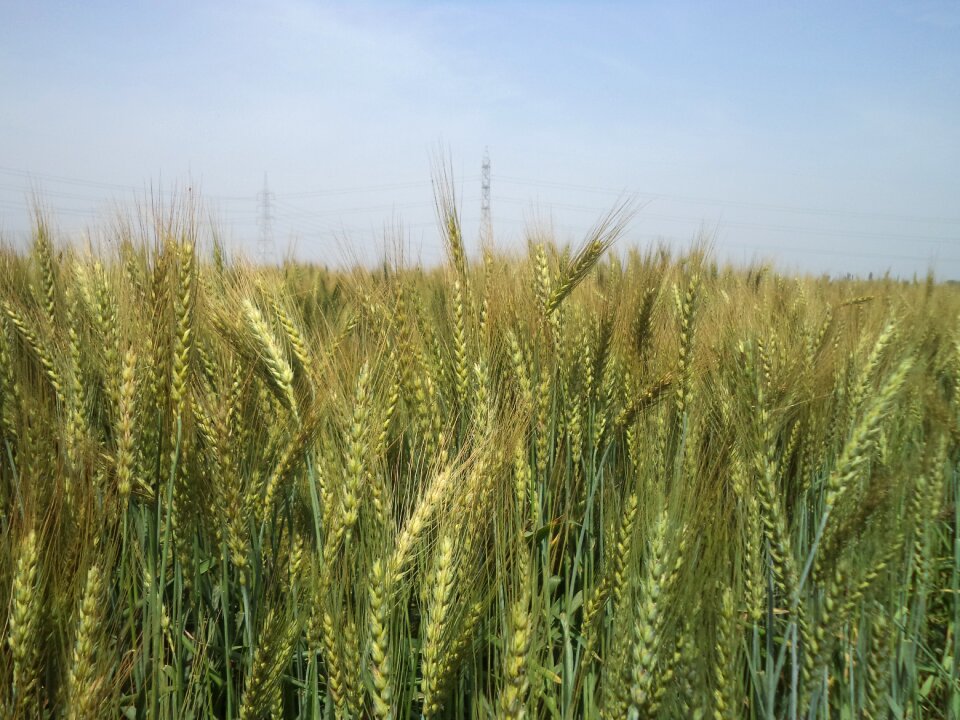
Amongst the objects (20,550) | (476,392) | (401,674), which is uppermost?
(476,392)

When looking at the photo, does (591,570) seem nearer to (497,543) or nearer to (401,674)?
(497,543)

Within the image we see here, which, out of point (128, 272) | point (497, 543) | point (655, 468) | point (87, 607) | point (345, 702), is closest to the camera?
point (87, 607)

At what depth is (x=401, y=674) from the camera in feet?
4.07

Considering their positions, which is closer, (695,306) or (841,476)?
(841,476)

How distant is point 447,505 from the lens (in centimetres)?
124

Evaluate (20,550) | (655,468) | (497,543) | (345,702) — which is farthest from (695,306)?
(20,550)

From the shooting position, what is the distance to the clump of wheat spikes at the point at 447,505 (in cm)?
113

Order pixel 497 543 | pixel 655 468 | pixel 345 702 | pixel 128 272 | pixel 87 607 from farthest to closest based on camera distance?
pixel 128 272 → pixel 655 468 → pixel 497 543 → pixel 345 702 → pixel 87 607

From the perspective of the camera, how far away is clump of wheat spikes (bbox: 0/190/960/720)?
3.72 feet

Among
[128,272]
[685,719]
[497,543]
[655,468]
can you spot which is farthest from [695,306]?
[128,272]

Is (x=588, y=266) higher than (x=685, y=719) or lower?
higher

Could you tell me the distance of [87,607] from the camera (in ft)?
3.42

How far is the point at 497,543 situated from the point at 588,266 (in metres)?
0.94

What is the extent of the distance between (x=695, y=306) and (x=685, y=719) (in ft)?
4.01
